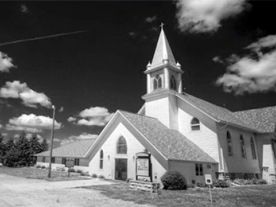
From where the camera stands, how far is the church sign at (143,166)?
21.1m

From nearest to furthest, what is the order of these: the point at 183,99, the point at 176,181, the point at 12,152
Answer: the point at 176,181 → the point at 183,99 → the point at 12,152

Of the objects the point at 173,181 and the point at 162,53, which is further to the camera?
the point at 162,53

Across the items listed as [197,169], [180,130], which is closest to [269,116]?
[180,130]

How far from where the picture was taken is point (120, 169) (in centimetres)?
2483

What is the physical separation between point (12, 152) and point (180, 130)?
44706 millimetres

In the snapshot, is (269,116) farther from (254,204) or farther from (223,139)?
(254,204)

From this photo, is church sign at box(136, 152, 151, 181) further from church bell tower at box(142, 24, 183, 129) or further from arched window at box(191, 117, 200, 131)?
arched window at box(191, 117, 200, 131)

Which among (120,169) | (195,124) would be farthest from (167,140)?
(120,169)

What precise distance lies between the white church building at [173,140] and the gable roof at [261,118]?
5.4 inches

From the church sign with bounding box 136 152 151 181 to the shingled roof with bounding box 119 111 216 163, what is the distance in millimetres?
1637

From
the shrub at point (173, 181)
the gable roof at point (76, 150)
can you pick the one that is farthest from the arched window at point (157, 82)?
the gable roof at point (76, 150)

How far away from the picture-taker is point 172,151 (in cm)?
2134

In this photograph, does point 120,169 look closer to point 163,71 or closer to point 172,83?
point 172,83

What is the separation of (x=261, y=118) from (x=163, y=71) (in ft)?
55.9
